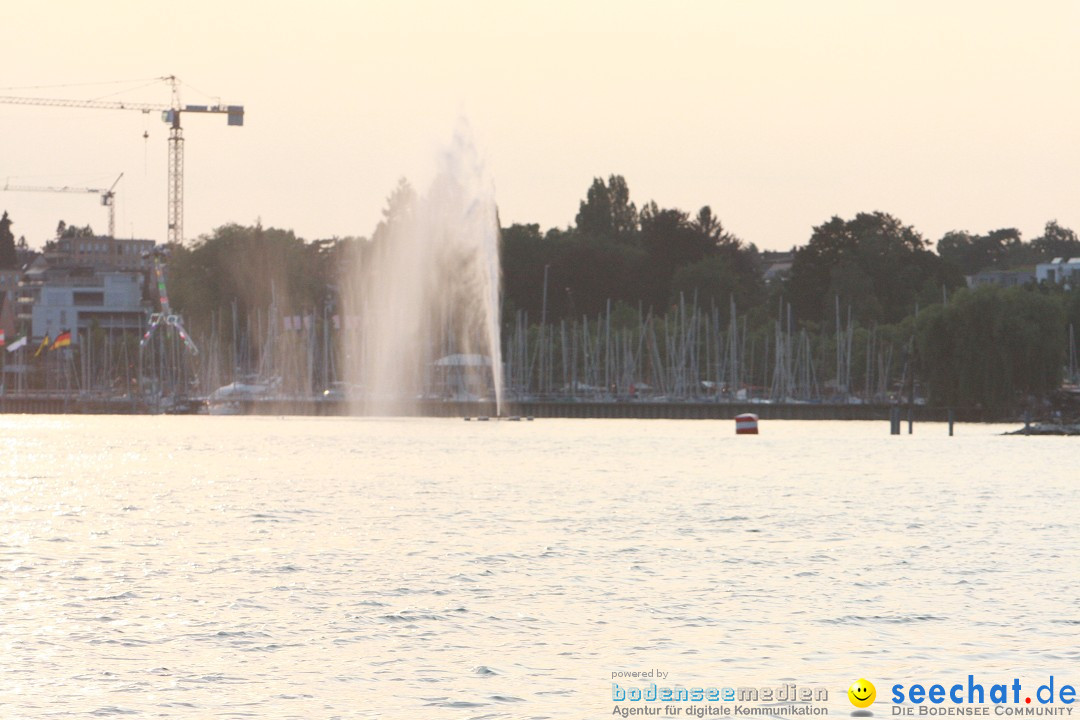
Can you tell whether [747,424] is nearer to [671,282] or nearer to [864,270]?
[864,270]

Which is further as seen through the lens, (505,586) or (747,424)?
(747,424)

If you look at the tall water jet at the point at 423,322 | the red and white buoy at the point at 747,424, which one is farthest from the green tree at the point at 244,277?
the red and white buoy at the point at 747,424

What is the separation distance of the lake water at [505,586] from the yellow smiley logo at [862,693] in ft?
0.47

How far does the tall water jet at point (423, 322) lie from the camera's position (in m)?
114

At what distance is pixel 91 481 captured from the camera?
6312cm

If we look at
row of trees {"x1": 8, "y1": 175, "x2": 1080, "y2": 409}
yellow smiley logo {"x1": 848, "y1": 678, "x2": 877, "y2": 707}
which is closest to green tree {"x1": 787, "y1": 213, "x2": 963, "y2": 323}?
row of trees {"x1": 8, "y1": 175, "x2": 1080, "y2": 409}

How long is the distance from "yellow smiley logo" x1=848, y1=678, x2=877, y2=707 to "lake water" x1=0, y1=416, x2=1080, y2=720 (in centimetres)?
14

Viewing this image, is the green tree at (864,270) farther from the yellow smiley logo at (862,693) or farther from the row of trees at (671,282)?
the yellow smiley logo at (862,693)

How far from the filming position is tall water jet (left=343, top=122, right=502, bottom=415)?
114375 millimetres

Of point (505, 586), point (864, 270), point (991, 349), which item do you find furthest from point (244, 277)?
point (505, 586)

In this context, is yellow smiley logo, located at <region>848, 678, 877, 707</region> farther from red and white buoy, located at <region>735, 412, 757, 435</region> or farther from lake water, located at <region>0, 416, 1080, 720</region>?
red and white buoy, located at <region>735, 412, 757, 435</region>

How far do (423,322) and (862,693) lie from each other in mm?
112510

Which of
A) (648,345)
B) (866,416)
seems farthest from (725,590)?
(648,345)

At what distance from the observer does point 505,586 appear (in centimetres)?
3030
